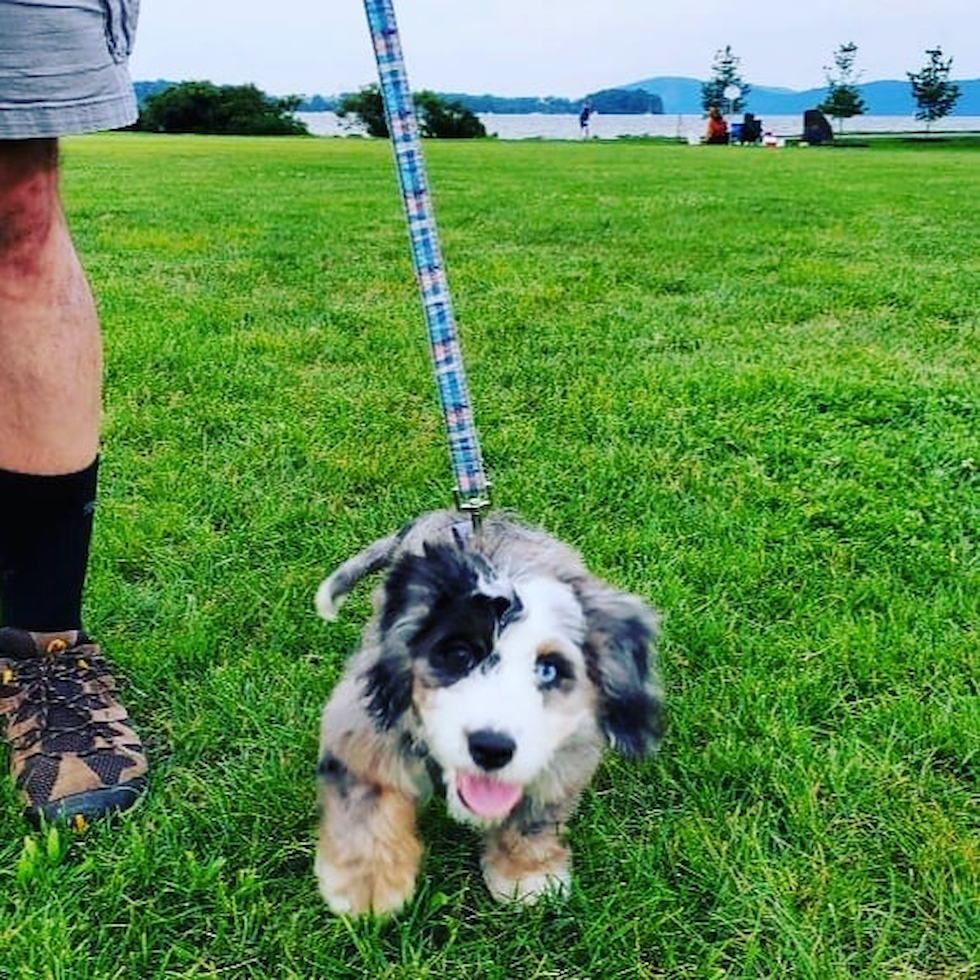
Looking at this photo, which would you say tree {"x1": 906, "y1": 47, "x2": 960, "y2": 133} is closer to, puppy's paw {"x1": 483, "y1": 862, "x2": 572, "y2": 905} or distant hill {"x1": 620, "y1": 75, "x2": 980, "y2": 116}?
distant hill {"x1": 620, "y1": 75, "x2": 980, "y2": 116}

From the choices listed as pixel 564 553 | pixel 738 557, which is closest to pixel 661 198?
pixel 738 557

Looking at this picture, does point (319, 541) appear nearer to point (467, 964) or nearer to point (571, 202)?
point (467, 964)

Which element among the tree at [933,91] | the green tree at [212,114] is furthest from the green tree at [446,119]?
the tree at [933,91]

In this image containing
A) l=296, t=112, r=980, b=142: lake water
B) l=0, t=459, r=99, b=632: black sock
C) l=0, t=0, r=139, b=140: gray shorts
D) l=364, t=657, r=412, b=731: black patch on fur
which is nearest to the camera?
l=364, t=657, r=412, b=731: black patch on fur

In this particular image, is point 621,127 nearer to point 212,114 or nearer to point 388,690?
point 212,114

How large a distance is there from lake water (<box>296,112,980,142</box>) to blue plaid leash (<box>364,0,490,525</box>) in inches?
1616

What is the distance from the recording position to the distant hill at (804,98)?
59888 mm

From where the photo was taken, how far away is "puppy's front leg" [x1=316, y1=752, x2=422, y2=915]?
1.93 meters

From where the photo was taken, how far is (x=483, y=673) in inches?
69.1

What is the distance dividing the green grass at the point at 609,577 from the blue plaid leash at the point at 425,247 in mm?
632


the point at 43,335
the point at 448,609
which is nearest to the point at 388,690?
the point at 448,609

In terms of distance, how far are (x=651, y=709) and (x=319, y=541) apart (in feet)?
4.89

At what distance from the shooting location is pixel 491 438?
409 centimetres

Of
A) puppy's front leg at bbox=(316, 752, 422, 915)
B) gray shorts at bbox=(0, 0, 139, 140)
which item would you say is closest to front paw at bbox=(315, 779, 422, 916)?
puppy's front leg at bbox=(316, 752, 422, 915)
